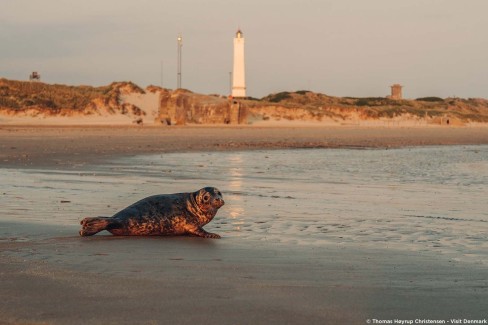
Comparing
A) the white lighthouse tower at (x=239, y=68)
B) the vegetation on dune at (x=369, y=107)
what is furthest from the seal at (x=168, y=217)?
the white lighthouse tower at (x=239, y=68)

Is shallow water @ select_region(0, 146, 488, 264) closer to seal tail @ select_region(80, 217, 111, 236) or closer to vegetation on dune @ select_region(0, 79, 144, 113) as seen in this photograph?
seal tail @ select_region(80, 217, 111, 236)

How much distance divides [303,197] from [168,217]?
421 cm

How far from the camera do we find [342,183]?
49.4 feet

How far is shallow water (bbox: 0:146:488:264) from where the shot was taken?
27.8ft

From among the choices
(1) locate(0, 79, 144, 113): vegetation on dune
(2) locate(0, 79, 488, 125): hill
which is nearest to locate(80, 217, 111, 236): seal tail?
(2) locate(0, 79, 488, 125): hill

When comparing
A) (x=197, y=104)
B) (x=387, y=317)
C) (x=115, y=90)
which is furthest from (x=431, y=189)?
(x=115, y=90)

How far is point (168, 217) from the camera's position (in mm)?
8477

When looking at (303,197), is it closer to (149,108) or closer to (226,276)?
(226,276)

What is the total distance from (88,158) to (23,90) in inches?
1749

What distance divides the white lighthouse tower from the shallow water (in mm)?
76224

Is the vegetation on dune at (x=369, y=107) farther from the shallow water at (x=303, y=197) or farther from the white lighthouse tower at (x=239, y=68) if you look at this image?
the shallow water at (x=303, y=197)

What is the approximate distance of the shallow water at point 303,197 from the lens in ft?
27.8

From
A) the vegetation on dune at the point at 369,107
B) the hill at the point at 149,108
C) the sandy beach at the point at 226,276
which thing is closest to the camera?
the sandy beach at the point at 226,276

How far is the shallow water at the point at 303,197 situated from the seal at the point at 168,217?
34 centimetres
